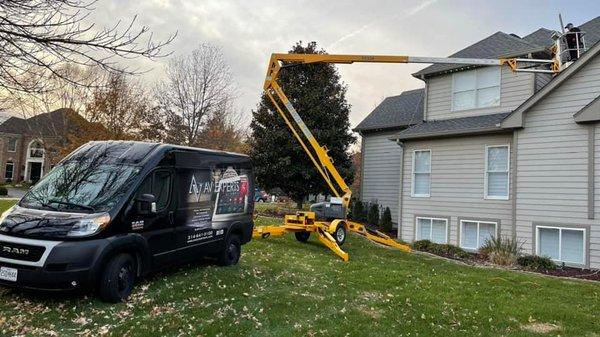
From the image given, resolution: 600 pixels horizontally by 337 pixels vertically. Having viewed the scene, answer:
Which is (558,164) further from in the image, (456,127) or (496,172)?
(456,127)

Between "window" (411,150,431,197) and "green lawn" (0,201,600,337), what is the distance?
6.66 metres

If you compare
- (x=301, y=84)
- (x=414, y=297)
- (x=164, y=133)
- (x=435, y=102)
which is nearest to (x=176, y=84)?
(x=164, y=133)

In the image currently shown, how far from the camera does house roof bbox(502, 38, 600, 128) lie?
41.8ft

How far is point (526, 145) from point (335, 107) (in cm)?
1043

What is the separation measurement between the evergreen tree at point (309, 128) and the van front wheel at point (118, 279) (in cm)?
1480

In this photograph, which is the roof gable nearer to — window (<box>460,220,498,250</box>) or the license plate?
window (<box>460,220,498,250</box>)

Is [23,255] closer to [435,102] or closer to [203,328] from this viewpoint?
[203,328]

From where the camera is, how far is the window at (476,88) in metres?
16.2

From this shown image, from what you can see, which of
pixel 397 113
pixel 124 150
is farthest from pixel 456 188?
pixel 124 150

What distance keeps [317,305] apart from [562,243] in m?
9.18

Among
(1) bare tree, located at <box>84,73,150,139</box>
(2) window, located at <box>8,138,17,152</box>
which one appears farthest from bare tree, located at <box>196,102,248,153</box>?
(2) window, located at <box>8,138,17,152</box>

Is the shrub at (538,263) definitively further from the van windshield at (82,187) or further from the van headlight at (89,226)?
the van headlight at (89,226)

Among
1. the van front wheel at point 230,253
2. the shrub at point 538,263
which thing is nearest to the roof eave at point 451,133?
the shrub at point 538,263

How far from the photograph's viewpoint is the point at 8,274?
20.5ft
